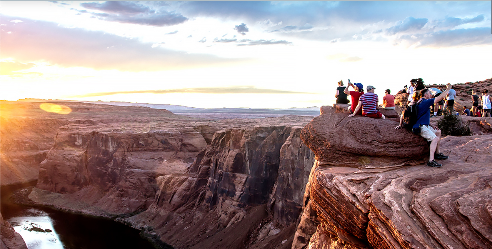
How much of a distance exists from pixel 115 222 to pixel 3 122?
61.3 metres

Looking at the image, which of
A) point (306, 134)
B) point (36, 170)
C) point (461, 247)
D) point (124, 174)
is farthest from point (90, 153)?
point (461, 247)

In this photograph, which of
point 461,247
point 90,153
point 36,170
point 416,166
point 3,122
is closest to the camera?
point 461,247

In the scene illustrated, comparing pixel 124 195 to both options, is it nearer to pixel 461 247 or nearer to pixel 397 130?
pixel 397 130

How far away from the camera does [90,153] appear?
70.6 metres

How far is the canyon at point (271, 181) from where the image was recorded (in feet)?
31.8

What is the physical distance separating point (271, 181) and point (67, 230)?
3185 centimetres

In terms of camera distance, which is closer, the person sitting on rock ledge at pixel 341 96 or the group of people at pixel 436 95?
the group of people at pixel 436 95

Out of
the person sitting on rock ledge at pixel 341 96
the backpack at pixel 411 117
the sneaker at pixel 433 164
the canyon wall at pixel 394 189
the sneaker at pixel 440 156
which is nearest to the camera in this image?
the canyon wall at pixel 394 189

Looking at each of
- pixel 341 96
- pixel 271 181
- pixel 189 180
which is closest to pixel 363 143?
pixel 341 96

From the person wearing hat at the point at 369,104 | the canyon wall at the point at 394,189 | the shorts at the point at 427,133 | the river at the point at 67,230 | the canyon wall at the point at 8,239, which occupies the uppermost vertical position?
the person wearing hat at the point at 369,104

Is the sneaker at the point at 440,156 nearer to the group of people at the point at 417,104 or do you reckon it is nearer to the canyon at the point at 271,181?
the group of people at the point at 417,104

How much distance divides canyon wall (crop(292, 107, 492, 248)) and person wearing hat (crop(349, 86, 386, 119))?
659mm

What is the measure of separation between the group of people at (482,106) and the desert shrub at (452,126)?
6669 mm

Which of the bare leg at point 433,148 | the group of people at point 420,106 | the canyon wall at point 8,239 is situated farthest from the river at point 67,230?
the bare leg at point 433,148
